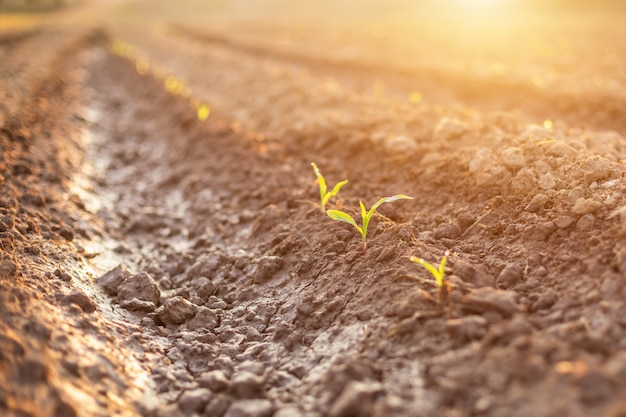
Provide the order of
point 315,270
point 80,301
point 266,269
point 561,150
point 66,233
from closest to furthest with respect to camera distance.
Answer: point 80,301 < point 315,270 < point 266,269 < point 561,150 < point 66,233

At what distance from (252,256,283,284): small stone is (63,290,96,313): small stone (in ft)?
3.57

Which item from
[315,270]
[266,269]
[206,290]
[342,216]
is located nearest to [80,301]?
[206,290]

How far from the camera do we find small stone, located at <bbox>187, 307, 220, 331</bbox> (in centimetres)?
331

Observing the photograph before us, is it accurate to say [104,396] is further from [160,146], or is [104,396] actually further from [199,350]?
[160,146]

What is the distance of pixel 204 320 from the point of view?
335cm

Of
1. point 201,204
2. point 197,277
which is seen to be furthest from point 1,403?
point 201,204

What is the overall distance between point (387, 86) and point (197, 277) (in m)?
7.96

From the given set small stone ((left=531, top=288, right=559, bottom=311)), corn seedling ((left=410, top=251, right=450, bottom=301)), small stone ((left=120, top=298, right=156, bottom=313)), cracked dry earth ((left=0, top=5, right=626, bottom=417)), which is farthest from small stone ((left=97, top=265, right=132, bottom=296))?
small stone ((left=531, top=288, right=559, bottom=311))

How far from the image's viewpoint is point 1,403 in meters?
2.05

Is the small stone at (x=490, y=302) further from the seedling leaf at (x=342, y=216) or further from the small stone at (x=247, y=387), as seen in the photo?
the small stone at (x=247, y=387)

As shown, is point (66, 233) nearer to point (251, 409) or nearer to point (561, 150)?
point (251, 409)

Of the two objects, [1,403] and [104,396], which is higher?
[1,403]

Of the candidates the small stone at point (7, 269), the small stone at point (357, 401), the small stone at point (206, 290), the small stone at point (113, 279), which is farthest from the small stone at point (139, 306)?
the small stone at point (357, 401)

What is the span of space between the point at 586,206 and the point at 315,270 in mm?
1736
